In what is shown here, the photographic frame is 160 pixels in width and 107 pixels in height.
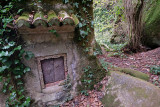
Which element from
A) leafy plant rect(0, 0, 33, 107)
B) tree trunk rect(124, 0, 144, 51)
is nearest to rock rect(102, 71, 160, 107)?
leafy plant rect(0, 0, 33, 107)

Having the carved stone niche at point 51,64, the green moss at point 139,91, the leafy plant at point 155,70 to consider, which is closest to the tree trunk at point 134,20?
the leafy plant at point 155,70

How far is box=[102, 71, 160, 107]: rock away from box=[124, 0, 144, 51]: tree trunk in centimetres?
284

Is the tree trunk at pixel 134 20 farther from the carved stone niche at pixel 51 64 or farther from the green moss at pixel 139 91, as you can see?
the carved stone niche at pixel 51 64

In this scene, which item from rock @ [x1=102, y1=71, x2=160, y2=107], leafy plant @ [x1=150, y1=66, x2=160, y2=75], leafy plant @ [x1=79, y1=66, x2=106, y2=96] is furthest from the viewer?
leafy plant @ [x1=150, y1=66, x2=160, y2=75]

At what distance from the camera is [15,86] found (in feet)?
6.07

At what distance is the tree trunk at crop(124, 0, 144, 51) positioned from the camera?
12.6 ft

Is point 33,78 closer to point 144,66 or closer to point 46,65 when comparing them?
point 46,65

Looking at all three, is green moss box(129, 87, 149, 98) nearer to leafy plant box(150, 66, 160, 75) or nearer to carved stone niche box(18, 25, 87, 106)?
leafy plant box(150, 66, 160, 75)

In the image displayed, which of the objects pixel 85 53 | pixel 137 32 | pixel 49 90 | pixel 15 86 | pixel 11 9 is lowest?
pixel 49 90

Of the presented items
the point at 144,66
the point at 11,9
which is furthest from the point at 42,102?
the point at 144,66

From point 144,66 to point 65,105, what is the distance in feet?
9.09

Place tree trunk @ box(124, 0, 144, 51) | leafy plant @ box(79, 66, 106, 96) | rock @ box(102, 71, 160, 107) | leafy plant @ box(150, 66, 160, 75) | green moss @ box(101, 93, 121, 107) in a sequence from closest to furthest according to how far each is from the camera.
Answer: rock @ box(102, 71, 160, 107) → green moss @ box(101, 93, 121, 107) → leafy plant @ box(79, 66, 106, 96) → leafy plant @ box(150, 66, 160, 75) → tree trunk @ box(124, 0, 144, 51)

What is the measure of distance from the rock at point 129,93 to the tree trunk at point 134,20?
9.33ft

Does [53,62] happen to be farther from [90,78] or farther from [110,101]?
[110,101]
